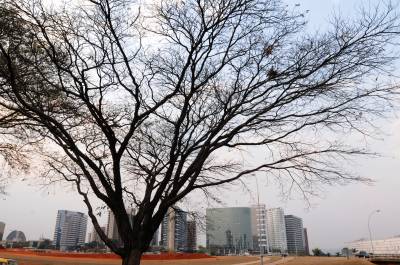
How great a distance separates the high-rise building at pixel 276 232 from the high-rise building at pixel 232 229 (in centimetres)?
759

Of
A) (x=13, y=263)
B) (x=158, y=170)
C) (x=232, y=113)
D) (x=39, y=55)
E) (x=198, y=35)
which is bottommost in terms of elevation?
(x=13, y=263)

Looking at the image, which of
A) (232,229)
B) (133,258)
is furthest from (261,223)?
(133,258)

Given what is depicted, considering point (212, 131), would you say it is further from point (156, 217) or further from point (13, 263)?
point (13, 263)

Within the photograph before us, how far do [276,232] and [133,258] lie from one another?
111908mm

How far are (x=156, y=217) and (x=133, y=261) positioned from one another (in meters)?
1.17

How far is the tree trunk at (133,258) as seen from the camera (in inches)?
344

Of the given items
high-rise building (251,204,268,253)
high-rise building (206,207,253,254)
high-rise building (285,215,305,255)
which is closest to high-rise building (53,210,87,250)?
high-rise building (206,207,253,254)

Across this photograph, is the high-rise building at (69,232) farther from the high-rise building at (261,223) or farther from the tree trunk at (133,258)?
the tree trunk at (133,258)

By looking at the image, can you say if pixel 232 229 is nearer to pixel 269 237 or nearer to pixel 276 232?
pixel 276 232

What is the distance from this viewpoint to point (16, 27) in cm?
835

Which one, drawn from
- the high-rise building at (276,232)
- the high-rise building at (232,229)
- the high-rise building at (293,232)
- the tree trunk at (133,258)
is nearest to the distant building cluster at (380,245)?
the high-rise building at (293,232)

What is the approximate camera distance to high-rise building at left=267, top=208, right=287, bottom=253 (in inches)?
4154

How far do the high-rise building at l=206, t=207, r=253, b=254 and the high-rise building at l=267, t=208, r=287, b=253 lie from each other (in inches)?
299

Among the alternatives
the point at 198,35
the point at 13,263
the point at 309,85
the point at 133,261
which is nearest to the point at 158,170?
the point at 133,261
